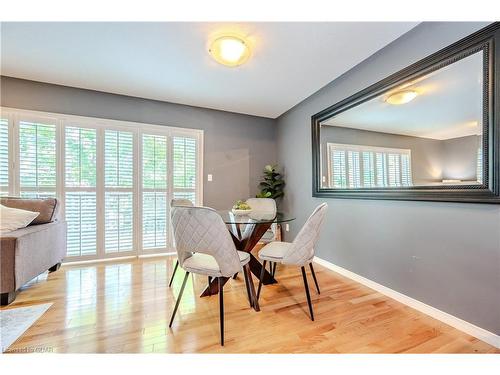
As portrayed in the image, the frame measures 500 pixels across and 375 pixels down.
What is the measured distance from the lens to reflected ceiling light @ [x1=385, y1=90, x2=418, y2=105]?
1.88m

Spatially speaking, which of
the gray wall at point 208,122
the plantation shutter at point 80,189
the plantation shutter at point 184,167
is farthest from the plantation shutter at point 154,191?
the plantation shutter at point 80,189

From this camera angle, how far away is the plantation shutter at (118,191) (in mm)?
3078

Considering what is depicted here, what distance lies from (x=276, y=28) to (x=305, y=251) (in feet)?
5.97

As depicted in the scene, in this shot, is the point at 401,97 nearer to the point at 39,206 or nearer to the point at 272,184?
the point at 272,184

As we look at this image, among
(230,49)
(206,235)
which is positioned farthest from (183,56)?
(206,235)

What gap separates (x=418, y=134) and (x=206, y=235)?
6.33 feet

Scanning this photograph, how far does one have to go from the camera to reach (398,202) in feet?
6.63

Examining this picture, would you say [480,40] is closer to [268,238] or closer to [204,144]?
[268,238]

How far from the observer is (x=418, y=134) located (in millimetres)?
1874

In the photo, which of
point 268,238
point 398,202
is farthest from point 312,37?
point 268,238

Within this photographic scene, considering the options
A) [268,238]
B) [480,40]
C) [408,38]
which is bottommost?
[268,238]

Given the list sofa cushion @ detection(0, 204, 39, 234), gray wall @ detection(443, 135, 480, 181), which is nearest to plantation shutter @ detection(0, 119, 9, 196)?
sofa cushion @ detection(0, 204, 39, 234)

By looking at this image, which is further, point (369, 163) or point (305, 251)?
point (369, 163)

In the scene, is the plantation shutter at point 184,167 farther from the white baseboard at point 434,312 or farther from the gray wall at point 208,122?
the white baseboard at point 434,312
